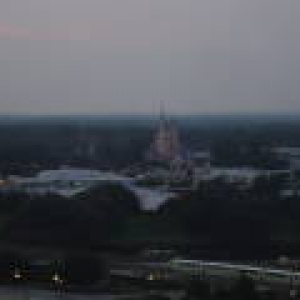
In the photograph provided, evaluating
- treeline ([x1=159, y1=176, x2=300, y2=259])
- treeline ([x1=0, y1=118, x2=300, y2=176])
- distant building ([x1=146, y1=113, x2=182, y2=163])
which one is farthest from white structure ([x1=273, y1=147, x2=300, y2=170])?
distant building ([x1=146, y1=113, x2=182, y2=163])

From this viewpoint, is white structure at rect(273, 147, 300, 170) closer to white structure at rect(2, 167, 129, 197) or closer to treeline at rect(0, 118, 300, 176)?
treeline at rect(0, 118, 300, 176)

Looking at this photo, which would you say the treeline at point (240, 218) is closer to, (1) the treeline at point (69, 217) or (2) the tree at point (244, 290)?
(1) the treeline at point (69, 217)

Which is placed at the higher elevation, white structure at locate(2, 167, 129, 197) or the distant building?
the distant building

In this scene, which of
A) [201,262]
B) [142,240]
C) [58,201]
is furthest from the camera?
[58,201]

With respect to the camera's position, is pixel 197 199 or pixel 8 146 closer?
pixel 197 199

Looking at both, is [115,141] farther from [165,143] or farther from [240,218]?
[240,218]

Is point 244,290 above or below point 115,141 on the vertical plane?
below

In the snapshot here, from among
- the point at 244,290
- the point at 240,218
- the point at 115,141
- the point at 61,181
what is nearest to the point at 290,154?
the point at 240,218

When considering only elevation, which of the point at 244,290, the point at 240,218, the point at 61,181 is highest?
the point at 61,181

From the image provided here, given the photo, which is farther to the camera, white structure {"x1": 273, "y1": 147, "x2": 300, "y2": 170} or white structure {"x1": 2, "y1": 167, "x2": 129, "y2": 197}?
white structure {"x1": 273, "y1": 147, "x2": 300, "y2": 170}

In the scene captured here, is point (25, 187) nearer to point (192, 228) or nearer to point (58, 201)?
point (58, 201)

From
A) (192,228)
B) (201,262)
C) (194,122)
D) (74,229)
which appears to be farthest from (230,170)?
(201,262)
